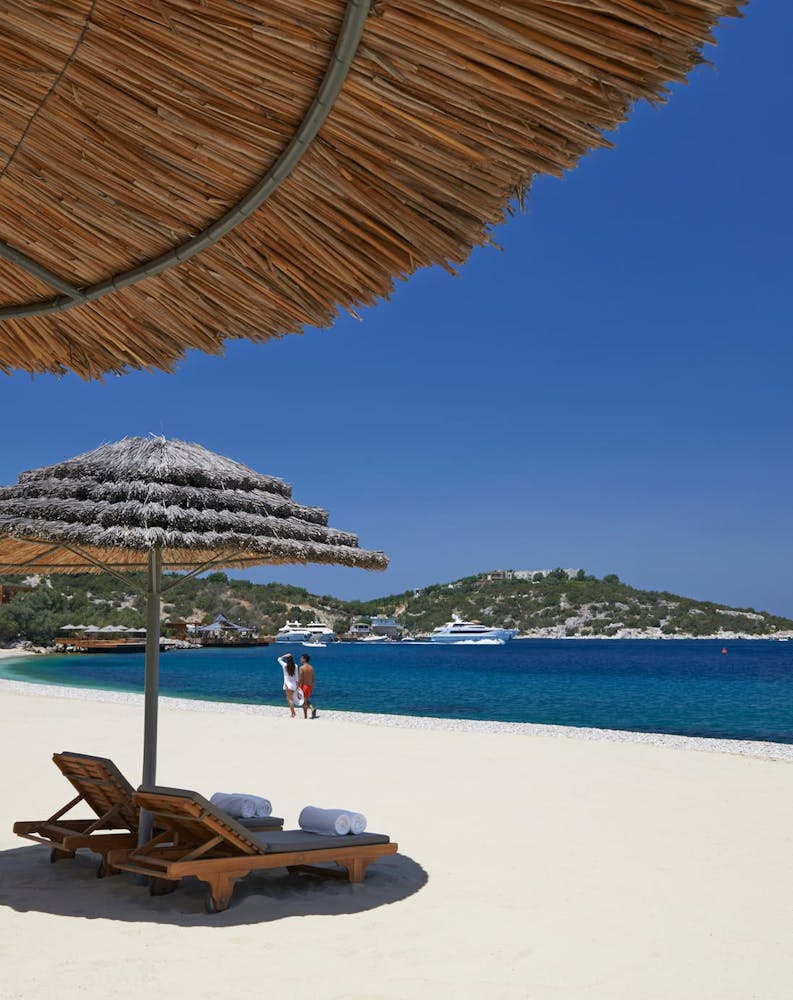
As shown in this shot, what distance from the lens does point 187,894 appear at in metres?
4.21

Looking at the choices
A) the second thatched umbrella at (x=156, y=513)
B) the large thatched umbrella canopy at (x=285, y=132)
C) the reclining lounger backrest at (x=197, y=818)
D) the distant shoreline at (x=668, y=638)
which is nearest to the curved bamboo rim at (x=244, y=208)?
the large thatched umbrella canopy at (x=285, y=132)

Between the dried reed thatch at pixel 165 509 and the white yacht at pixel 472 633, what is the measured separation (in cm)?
9722

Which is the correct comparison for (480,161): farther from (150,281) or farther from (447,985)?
(447,985)

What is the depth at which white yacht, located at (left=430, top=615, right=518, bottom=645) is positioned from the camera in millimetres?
101250

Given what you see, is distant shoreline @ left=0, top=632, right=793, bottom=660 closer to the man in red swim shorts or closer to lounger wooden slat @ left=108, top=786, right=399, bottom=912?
the man in red swim shorts

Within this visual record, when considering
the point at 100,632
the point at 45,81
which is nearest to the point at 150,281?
the point at 45,81

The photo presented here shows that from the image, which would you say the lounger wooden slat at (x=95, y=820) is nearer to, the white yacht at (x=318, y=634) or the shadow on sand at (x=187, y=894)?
the shadow on sand at (x=187, y=894)

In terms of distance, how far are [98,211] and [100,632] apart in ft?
223

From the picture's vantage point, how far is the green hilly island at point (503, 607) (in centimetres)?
9775

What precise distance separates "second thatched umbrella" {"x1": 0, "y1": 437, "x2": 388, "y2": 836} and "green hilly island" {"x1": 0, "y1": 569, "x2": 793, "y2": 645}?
80.9 metres

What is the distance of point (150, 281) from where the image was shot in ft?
8.16

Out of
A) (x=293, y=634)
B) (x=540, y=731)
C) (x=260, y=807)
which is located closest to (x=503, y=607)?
(x=293, y=634)

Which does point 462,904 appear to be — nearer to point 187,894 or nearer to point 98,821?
point 187,894

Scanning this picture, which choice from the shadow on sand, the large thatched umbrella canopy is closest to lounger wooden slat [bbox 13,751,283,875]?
the shadow on sand
